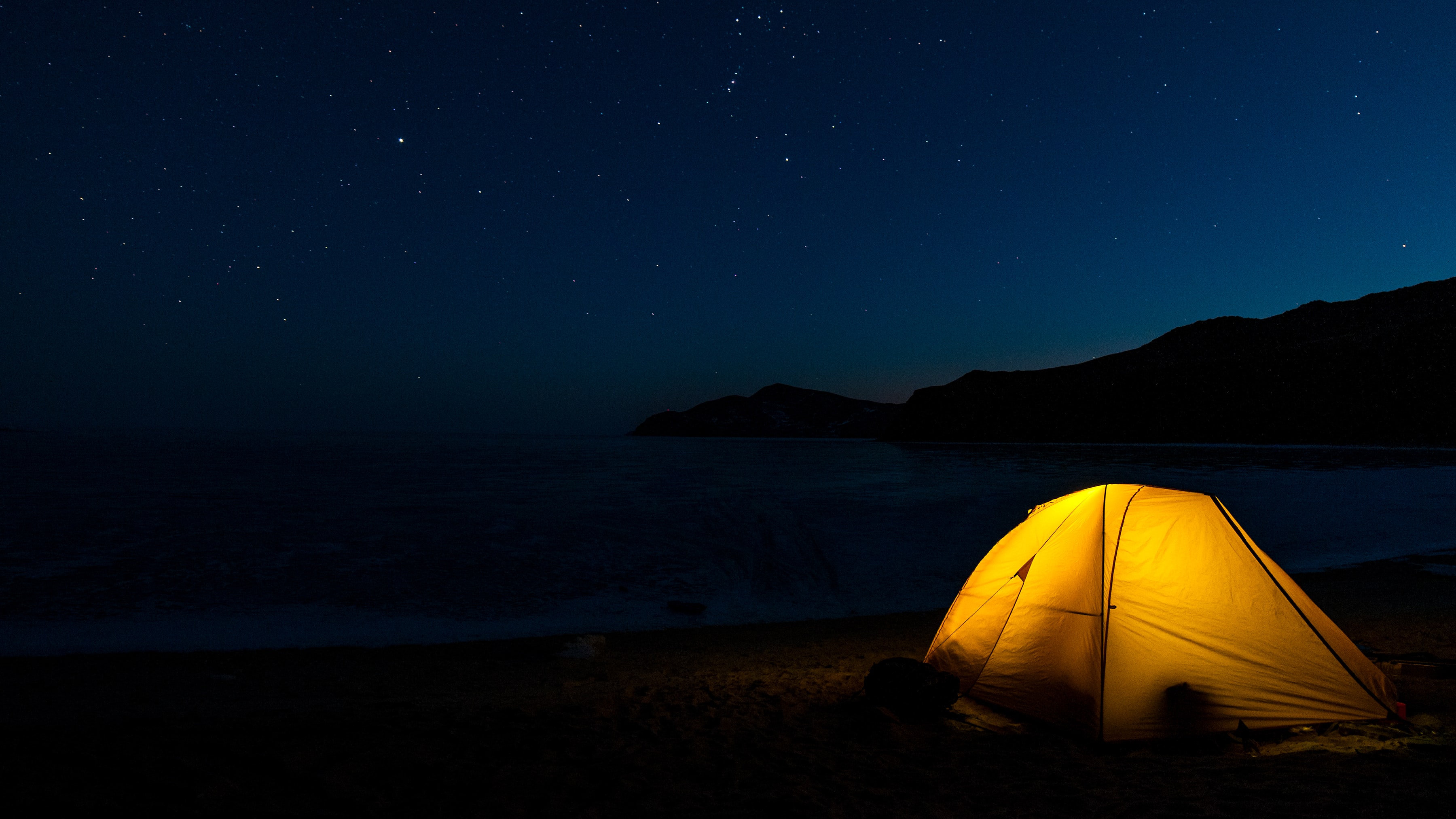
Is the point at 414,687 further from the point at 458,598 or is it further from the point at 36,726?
the point at 458,598

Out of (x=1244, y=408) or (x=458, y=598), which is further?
(x=1244, y=408)

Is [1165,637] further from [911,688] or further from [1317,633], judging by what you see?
[911,688]

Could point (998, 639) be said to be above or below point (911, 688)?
above

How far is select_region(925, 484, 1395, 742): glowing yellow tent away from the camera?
522cm

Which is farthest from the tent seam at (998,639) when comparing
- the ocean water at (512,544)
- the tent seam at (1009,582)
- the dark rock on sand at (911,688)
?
the ocean water at (512,544)

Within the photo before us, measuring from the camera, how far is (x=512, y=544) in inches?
674

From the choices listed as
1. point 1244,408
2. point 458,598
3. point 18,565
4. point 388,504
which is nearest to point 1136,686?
point 458,598

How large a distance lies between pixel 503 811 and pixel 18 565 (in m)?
16.2

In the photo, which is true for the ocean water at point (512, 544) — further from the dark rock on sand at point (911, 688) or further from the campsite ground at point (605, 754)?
the dark rock on sand at point (911, 688)

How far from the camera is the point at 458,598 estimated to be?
12.1 meters

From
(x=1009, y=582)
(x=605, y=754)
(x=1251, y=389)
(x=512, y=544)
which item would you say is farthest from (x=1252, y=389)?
(x=605, y=754)

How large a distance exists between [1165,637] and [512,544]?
15.2 m

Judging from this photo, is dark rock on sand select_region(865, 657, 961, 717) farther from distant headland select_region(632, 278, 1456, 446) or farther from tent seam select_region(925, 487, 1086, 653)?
distant headland select_region(632, 278, 1456, 446)

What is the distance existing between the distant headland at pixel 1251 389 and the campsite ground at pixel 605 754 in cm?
13141
